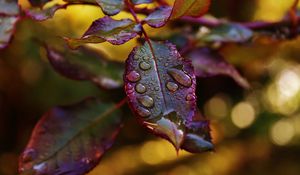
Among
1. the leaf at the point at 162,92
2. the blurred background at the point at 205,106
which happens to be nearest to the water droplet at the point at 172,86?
the leaf at the point at 162,92

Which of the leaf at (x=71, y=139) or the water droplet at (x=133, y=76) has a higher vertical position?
the water droplet at (x=133, y=76)

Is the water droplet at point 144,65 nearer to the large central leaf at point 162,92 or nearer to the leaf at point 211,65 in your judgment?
the large central leaf at point 162,92

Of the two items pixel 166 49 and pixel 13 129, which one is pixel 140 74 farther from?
pixel 13 129

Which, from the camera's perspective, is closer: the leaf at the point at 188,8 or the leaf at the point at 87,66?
the leaf at the point at 188,8

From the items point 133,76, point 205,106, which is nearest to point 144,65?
point 133,76

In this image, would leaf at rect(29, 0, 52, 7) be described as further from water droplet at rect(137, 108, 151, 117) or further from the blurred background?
the blurred background

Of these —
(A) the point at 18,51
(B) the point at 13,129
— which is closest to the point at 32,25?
(A) the point at 18,51

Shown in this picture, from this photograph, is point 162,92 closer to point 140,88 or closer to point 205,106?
point 140,88
